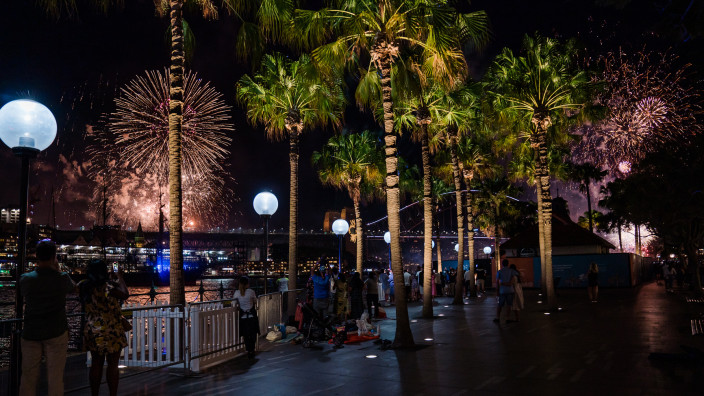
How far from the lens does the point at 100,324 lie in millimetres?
6801

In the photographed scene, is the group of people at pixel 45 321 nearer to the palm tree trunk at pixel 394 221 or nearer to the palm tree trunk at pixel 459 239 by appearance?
the palm tree trunk at pixel 394 221

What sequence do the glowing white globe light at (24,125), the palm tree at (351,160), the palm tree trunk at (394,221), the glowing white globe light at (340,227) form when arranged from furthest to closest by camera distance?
the palm tree at (351,160), the glowing white globe light at (340,227), the palm tree trunk at (394,221), the glowing white globe light at (24,125)

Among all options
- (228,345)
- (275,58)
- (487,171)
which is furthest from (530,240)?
(228,345)

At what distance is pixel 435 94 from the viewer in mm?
20328

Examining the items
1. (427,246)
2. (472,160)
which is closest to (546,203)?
(427,246)

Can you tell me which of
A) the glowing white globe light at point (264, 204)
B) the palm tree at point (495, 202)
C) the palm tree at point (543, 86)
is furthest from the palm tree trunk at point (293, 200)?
the palm tree at point (495, 202)

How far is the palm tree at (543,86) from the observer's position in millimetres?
20594

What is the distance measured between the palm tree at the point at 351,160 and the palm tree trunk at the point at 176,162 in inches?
769

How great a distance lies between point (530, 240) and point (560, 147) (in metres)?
12.8

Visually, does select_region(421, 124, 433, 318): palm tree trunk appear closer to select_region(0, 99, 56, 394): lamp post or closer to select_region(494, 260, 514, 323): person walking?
select_region(494, 260, 514, 323): person walking

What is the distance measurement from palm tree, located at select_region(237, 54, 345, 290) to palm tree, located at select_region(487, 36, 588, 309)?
Result: 6936mm

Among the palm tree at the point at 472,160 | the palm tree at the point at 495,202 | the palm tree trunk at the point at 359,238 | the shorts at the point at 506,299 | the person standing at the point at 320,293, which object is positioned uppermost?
the palm tree at the point at 472,160

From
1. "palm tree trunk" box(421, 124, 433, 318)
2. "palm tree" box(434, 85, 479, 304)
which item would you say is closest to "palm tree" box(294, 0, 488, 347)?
"palm tree" box(434, 85, 479, 304)

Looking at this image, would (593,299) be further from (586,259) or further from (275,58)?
(275,58)
